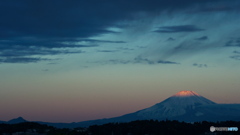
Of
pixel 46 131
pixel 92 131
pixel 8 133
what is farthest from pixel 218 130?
pixel 8 133

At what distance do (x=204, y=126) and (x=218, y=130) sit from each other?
13.2m

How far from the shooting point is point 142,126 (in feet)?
404

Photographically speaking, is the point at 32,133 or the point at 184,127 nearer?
the point at 32,133

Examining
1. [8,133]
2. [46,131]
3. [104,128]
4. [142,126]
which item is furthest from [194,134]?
[8,133]

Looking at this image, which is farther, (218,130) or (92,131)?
(92,131)

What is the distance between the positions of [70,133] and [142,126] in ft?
60.5

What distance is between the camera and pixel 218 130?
112m

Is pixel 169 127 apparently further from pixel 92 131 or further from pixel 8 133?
pixel 8 133

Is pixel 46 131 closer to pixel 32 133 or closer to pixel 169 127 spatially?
pixel 32 133

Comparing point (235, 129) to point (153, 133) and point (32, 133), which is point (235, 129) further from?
point (32, 133)

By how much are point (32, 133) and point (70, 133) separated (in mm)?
8591

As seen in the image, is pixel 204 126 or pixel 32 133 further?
pixel 204 126

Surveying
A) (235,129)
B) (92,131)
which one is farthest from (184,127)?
(92,131)

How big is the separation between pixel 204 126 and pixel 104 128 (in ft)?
82.1
